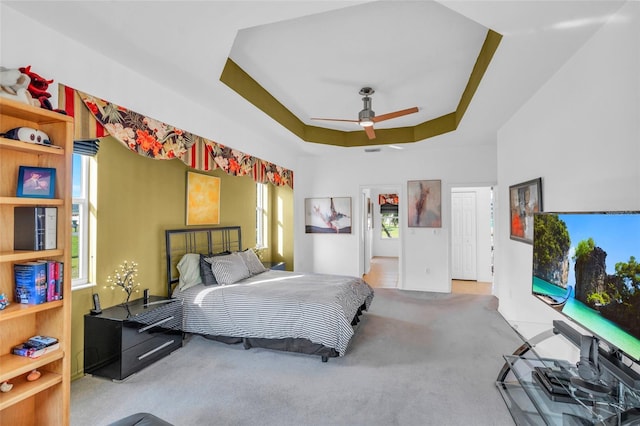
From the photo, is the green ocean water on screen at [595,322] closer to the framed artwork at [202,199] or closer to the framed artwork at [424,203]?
the framed artwork at [424,203]

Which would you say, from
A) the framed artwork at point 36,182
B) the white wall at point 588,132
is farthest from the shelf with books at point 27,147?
the white wall at point 588,132

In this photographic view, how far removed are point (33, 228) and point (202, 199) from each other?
230cm

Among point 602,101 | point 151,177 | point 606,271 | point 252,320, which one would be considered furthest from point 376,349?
point 151,177

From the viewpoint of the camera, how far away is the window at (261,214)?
5789 millimetres

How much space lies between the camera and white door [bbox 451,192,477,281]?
662 cm

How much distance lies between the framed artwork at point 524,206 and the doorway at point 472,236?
2.66 m

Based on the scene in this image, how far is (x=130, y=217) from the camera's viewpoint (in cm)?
314

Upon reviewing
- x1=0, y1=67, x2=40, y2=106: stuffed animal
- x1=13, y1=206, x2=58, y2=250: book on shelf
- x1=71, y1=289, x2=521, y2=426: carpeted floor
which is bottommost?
x1=71, y1=289, x2=521, y2=426: carpeted floor

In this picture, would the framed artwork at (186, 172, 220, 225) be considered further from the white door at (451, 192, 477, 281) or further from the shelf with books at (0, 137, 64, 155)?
the white door at (451, 192, 477, 281)

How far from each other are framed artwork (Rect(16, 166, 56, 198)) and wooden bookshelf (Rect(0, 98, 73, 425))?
3 centimetres

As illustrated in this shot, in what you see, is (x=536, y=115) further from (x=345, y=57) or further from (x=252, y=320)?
(x=252, y=320)

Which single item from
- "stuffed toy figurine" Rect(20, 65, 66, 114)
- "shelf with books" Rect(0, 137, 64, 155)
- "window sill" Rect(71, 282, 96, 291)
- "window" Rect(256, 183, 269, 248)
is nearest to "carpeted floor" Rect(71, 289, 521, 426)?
"window sill" Rect(71, 282, 96, 291)

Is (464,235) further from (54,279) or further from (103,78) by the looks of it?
(54,279)

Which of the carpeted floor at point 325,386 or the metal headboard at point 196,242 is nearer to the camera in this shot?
the carpeted floor at point 325,386
